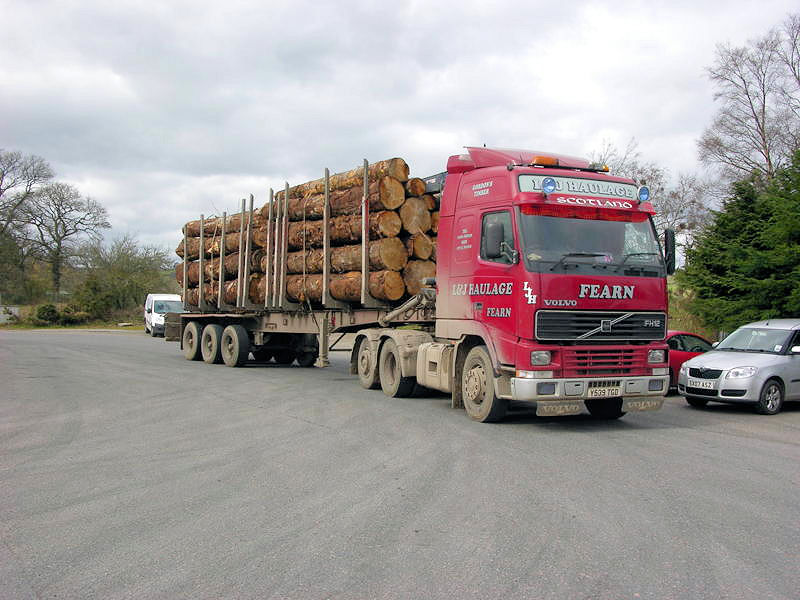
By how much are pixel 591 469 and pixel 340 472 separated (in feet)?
7.96

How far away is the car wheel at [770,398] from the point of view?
1178cm

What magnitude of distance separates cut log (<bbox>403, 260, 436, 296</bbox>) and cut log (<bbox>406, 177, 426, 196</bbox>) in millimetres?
1301

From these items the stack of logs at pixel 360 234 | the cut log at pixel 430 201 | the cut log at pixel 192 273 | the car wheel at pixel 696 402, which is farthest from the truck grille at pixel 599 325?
the cut log at pixel 192 273

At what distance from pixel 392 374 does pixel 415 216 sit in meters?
3.09

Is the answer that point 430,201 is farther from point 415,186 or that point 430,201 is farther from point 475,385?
point 475,385

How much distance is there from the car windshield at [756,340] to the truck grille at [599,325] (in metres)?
3.93

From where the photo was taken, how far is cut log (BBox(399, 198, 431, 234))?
1388cm

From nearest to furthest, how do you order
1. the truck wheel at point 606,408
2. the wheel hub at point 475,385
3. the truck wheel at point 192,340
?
1. the wheel hub at point 475,385
2. the truck wheel at point 606,408
3. the truck wheel at point 192,340

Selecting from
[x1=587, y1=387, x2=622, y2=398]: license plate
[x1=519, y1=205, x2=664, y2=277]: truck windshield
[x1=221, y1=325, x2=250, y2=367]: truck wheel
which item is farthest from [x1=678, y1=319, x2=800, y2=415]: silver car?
[x1=221, y1=325, x2=250, y2=367]: truck wheel

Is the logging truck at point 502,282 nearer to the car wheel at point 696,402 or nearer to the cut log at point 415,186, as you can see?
the cut log at point 415,186

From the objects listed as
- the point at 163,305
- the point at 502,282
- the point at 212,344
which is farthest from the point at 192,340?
the point at 163,305

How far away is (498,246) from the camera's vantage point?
9375mm

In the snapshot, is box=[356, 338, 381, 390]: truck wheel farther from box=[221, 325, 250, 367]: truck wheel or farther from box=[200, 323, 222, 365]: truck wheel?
box=[200, 323, 222, 365]: truck wheel

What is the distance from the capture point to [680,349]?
1529 centimetres
